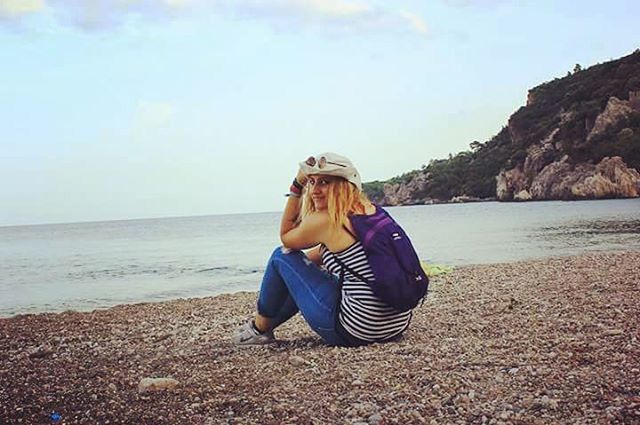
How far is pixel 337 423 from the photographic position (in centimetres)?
342

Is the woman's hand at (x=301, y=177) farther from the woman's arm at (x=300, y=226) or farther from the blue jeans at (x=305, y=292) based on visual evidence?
the blue jeans at (x=305, y=292)

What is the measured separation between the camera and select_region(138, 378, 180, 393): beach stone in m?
4.24

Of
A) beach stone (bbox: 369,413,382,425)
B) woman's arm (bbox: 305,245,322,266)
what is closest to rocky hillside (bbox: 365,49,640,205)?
woman's arm (bbox: 305,245,322,266)

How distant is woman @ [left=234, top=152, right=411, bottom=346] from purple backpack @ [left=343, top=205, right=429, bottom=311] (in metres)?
0.07

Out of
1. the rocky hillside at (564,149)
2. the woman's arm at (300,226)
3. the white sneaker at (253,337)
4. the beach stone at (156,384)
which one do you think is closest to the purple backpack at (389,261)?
the woman's arm at (300,226)

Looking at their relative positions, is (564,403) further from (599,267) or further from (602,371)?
(599,267)

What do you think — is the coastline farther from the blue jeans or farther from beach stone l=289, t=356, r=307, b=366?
the blue jeans

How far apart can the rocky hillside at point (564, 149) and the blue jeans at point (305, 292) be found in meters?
72.6

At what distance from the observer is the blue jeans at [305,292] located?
5.13 meters

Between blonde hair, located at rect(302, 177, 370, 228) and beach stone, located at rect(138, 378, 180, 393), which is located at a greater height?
blonde hair, located at rect(302, 177, 370, 228)

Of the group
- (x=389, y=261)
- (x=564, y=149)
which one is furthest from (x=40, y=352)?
(x=564, y=149)

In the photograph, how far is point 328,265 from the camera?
5.09 metres

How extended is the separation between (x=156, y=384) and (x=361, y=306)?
5.21ft

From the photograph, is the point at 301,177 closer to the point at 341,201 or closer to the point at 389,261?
the point at 341,201
